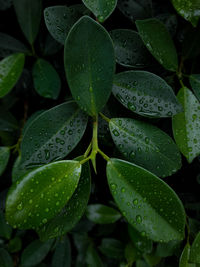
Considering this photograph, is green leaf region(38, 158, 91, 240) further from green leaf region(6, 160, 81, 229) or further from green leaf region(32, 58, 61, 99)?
green leaf region(32, 58, 61, 99)

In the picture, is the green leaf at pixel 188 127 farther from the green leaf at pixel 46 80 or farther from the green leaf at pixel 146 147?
the green leaf at pixel 46 80

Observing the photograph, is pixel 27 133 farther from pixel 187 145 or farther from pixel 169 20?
pixel 169 20

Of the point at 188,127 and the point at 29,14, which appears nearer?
the point at 188,127

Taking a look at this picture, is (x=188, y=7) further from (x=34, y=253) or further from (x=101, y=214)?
(x=34, y=253)

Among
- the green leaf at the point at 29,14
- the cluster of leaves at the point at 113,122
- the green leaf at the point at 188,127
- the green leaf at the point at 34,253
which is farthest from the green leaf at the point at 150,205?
the green leaf at the point at 34,253

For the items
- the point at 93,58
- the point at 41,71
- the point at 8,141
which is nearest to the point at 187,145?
the point at 93,58

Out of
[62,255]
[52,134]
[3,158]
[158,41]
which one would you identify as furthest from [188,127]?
[62,255]

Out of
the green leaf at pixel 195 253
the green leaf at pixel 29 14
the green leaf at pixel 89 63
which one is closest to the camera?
the green leaf at pixel 89 63
